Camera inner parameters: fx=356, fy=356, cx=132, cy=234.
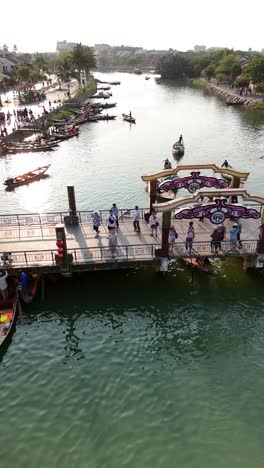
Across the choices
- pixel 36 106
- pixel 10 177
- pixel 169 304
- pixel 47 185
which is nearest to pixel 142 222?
pixel 169 304

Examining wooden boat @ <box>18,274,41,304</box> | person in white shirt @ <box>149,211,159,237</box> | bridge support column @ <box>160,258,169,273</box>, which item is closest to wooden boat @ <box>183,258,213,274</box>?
bridge support column @ <box>160,258,169,273</box>

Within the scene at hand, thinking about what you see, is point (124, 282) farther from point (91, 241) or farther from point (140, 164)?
point (140, 164)

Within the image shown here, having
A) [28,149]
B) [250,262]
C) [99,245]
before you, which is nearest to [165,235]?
[99,245]

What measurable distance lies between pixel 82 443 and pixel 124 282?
1191 cm

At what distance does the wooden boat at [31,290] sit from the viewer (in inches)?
942

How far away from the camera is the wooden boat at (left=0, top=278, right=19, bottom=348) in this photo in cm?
2095

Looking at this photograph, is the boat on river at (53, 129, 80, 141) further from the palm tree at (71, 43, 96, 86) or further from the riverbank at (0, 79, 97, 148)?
the palm tree at (71, 43, 96, 86)

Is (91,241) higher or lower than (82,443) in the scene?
higher

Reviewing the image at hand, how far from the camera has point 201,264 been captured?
89.7ft

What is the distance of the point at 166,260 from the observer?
24.9m

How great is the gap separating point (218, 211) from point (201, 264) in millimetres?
5077

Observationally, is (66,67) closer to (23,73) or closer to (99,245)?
(23,73)

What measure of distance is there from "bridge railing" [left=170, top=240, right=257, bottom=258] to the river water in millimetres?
2658

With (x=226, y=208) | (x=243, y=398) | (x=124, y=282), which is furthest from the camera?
(x=124, y=282)
